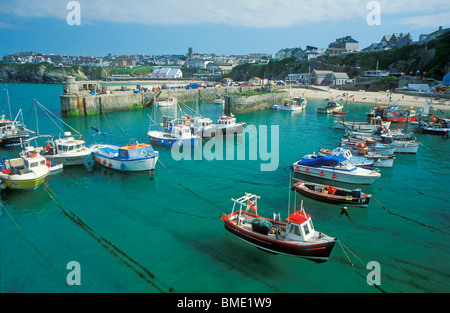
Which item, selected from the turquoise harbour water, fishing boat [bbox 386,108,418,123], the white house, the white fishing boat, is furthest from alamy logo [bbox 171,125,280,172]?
the white house

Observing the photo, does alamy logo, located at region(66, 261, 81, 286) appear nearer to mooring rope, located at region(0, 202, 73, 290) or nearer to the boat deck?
mooring rope, located at region(0, 202, 73, 290)

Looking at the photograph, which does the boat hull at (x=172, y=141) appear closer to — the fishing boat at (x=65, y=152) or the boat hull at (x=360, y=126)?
the fishing boat at (x=65, y=152)

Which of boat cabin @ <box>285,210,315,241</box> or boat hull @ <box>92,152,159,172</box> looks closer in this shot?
boat cabin @ <box>285,210,315,241</box>

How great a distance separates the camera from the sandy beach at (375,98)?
70.9 metres

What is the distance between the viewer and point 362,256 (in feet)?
52.2

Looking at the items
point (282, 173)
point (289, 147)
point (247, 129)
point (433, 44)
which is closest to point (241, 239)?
point (282, 173)

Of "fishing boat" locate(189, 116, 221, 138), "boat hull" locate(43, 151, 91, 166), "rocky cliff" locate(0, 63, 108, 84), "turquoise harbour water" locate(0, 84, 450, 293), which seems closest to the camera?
"turquoise harbour water" locate(0, 84, 450, 293)

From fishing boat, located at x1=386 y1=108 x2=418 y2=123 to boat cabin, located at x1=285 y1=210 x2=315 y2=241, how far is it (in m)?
46.7

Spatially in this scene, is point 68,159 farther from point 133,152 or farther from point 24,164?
point 133,152

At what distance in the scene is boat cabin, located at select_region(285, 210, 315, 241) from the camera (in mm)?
14945

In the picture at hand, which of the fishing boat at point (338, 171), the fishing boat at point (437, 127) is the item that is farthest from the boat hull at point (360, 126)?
the fishing boat at point (338, 171)

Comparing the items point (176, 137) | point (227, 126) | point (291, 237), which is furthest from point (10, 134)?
point (291, 237)

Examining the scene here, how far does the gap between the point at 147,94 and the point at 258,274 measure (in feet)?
216
